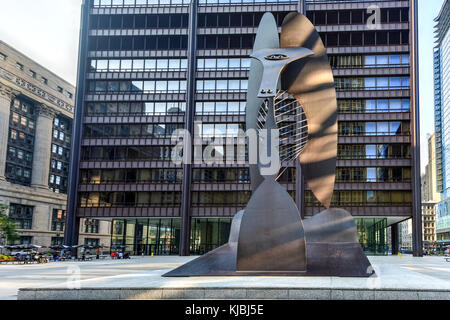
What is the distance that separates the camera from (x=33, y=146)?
272 feet

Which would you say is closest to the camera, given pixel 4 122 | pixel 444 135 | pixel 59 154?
pixel 4 122

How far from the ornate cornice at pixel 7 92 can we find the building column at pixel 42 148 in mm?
8495

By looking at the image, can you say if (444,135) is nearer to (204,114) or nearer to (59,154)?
(204,114)

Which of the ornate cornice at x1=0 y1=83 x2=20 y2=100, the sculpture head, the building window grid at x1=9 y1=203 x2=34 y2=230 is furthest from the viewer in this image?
the building window grid at x1=9 y1=203 x2=34 y2=230

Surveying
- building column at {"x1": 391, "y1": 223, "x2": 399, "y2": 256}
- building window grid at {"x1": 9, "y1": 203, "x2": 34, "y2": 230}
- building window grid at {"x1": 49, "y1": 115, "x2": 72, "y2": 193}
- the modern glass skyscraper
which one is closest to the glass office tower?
building column at {"x1": 391, "y1": 223, "x2": 399, "y2": 256}

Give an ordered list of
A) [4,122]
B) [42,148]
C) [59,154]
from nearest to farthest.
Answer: [4,122] < [42,148] < [59,154]

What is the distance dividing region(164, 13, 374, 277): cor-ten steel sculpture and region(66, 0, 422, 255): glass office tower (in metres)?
35.5

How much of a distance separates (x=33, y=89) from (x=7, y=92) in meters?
8.33

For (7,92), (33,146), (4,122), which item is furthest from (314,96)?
(33,146)

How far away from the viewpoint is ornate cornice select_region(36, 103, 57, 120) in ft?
272

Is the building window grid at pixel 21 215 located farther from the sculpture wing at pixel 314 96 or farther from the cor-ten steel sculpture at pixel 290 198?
the sculpture wing at pixel 314 96

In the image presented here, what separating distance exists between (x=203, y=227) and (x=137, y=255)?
9387 mm

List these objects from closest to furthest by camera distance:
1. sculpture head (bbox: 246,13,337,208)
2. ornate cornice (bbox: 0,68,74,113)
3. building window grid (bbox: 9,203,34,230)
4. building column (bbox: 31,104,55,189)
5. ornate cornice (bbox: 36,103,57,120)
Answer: sculpture head (bbox: 246,13,337,208)
ornate cornice (bbox: 0,68,74,113)
building window grid (bbox: 9,203,34,230)
building column (bbox: 31,104,55,189)
ornate cornice (bbox: 36,103,57,120)

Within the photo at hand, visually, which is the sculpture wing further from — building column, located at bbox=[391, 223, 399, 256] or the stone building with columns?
the stone building with columns
